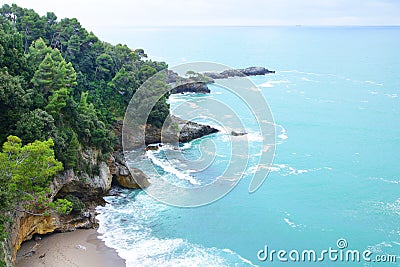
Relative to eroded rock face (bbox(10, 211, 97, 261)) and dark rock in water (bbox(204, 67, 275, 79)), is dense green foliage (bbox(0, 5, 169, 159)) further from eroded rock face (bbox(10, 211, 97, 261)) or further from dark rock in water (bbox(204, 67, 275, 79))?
dark rock in water (bbox(204, 67, 275, 79))

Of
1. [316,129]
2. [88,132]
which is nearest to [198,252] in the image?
[88,132]

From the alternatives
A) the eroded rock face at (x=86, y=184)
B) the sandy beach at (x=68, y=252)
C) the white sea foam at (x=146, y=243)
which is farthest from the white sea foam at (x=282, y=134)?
the sandy beach at (x=68, y=252)

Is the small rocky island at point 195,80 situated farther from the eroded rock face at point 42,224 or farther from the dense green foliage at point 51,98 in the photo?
the eroded rock face at point 42,224

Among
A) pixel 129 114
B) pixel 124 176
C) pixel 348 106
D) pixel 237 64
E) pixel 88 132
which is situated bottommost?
pixel 124 176

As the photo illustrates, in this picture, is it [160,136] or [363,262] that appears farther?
[160,136]

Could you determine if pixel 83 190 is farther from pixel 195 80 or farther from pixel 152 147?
Answer: pixel 195 80

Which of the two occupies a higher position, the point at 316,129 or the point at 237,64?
the point at 237,64

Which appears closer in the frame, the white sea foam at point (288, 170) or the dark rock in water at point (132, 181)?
the dark rock in water at point (132, 181)

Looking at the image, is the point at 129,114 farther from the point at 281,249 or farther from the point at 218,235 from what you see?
the point at 281,249

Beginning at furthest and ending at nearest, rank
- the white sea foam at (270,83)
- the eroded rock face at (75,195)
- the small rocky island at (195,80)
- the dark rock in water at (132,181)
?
the white sea foam at (270,83), the small rocky island at (195,80), the dark rock in water at (132,181), the eroded rock face at (75,195)
